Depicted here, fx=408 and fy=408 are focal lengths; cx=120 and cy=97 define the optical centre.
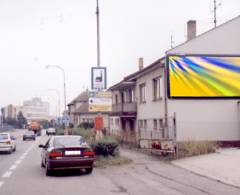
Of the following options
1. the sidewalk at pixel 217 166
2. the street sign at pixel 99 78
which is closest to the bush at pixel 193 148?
the sidewalk at pixel 217 166

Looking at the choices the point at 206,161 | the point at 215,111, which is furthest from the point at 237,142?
the point at 206,161

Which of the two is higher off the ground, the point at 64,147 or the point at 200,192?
the point at 64,147

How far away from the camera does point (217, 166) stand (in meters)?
15.3

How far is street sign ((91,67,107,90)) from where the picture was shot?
1884 centimetres

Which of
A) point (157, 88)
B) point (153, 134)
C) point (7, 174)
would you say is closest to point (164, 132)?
point (153, 134)

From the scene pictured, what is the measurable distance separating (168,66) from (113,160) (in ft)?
33.6

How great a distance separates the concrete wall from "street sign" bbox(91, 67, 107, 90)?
24.9ft

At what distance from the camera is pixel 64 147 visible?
13656 millimetres

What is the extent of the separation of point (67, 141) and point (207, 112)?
43.7 ft

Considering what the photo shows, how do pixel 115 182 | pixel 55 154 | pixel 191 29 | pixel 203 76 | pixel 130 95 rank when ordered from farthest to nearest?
pixel 130 95, pixel 191 29, pixel 203 76, pixel 55 154, pixel 115 182

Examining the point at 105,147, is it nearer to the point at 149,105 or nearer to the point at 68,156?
the point at 68,156

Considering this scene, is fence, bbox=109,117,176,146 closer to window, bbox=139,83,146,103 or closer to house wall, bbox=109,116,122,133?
window, bbox=139,83,146,103

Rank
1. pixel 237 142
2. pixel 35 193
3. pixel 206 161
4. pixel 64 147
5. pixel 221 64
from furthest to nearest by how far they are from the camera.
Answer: pixel 221 64 → pixel 237 142 → pixel 206 161 → pixel 64 147 → pixel 35 193

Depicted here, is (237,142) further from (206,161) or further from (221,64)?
(206,161)
